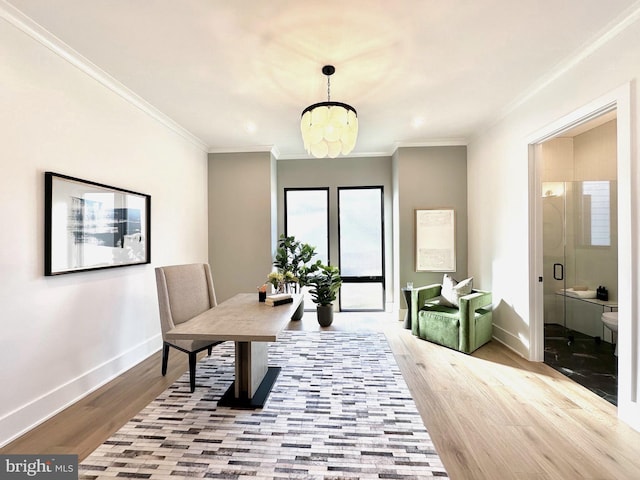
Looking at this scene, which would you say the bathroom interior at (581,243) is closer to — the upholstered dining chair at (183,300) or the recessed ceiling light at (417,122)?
the recessed ceiling light at (417,122)

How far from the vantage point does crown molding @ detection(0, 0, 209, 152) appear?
194cm

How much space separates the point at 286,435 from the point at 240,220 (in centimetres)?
340

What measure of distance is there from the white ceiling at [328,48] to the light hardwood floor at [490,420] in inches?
106

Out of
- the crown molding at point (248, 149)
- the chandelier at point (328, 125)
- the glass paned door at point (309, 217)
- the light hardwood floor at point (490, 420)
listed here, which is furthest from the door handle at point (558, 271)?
the crown molding at point (248, 149)

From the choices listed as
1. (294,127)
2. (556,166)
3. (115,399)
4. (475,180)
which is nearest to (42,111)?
(115,399)

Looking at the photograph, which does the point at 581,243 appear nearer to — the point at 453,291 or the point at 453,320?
the point at 453,291

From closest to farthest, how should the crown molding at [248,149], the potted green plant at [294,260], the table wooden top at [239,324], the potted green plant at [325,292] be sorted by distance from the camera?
the table wooden top at [239,324]
the potted green plant at [325,292]
the potted green plant at [294,260]
the crown molding at [248,149]

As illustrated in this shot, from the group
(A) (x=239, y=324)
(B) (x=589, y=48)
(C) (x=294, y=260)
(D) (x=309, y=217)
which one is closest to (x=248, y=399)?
(A) (x=239, y=324)

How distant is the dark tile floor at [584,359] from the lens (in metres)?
2.66

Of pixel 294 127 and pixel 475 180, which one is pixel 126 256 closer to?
pixel 294 127

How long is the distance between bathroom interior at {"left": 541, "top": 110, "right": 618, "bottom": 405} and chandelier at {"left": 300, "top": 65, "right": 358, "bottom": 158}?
7.98 feet

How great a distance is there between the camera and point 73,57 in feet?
7.78

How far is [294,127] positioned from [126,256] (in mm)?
2438

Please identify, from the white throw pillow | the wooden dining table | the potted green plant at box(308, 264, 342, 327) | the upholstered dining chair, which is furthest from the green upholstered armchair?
the upholstered dining chair
